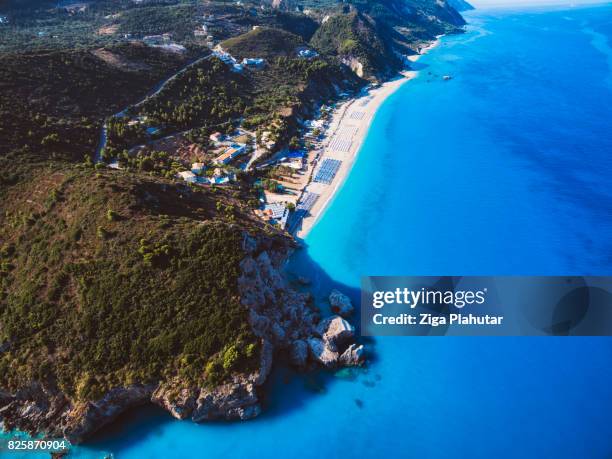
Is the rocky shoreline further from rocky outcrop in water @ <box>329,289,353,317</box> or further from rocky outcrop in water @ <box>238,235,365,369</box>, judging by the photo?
rocky outcrop in water @ <box>329,289,353,317</box>

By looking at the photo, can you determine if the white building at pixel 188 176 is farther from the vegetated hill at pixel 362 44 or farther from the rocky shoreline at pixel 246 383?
the vegetated hill at pixel 362 44

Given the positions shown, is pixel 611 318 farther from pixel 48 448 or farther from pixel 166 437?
pixel 48 448

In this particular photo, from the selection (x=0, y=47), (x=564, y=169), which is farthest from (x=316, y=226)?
(x=0, y=47)

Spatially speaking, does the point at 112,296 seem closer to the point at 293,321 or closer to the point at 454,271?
the point at 293,321

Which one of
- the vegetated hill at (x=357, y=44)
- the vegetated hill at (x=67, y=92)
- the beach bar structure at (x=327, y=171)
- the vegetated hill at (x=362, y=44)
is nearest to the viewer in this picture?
the vegetated hill at (x=67, y=92)

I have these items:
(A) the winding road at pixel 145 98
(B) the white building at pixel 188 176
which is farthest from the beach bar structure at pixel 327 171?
(A) the winding road at pixel 145 98
